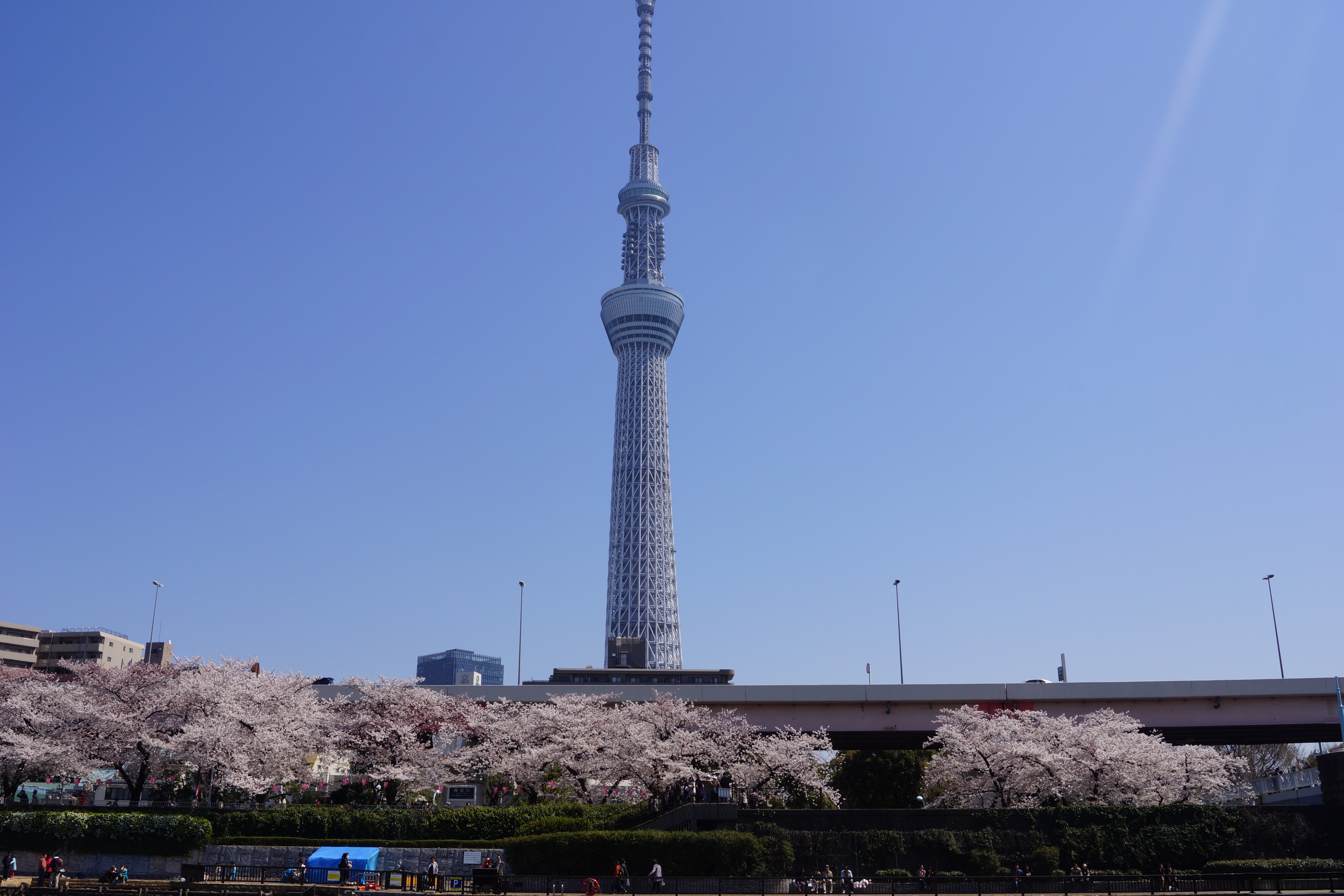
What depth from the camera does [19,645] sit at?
419ft

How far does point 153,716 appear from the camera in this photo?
2047 inches

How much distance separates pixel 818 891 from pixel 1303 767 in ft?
232

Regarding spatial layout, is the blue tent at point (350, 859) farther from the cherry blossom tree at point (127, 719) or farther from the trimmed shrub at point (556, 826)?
the cherry blossom tree at point (127, 719)

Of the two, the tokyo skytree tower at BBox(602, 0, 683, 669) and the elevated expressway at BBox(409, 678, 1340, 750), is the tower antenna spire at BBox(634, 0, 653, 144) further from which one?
the elevated expressway at BBox(409, 678, 1340, 750)

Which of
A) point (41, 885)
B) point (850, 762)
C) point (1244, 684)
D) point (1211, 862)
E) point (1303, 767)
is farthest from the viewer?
point (1303, 767)

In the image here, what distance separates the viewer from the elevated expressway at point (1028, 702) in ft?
202

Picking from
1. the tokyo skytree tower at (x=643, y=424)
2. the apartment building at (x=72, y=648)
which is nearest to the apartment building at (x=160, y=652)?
the apartment building at (x=72, y=648)

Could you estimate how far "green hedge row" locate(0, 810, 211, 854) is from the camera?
45.4m

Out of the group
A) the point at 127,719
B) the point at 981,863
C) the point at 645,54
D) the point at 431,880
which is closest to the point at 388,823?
the point at 431,880

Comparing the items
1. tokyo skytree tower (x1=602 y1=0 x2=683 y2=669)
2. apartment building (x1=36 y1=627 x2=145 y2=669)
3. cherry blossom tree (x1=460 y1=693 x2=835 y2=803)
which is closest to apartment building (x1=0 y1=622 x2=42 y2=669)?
apartment building (x1=36 y1=627 x2=145 y2=669)

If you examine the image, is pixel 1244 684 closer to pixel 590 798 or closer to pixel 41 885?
pixel 590 798

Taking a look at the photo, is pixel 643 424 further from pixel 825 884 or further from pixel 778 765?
pixel 825 884

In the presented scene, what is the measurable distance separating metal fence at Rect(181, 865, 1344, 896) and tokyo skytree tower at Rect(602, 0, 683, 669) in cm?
9117

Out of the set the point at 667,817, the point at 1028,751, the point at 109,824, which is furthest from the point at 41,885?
the point at 1028,751
